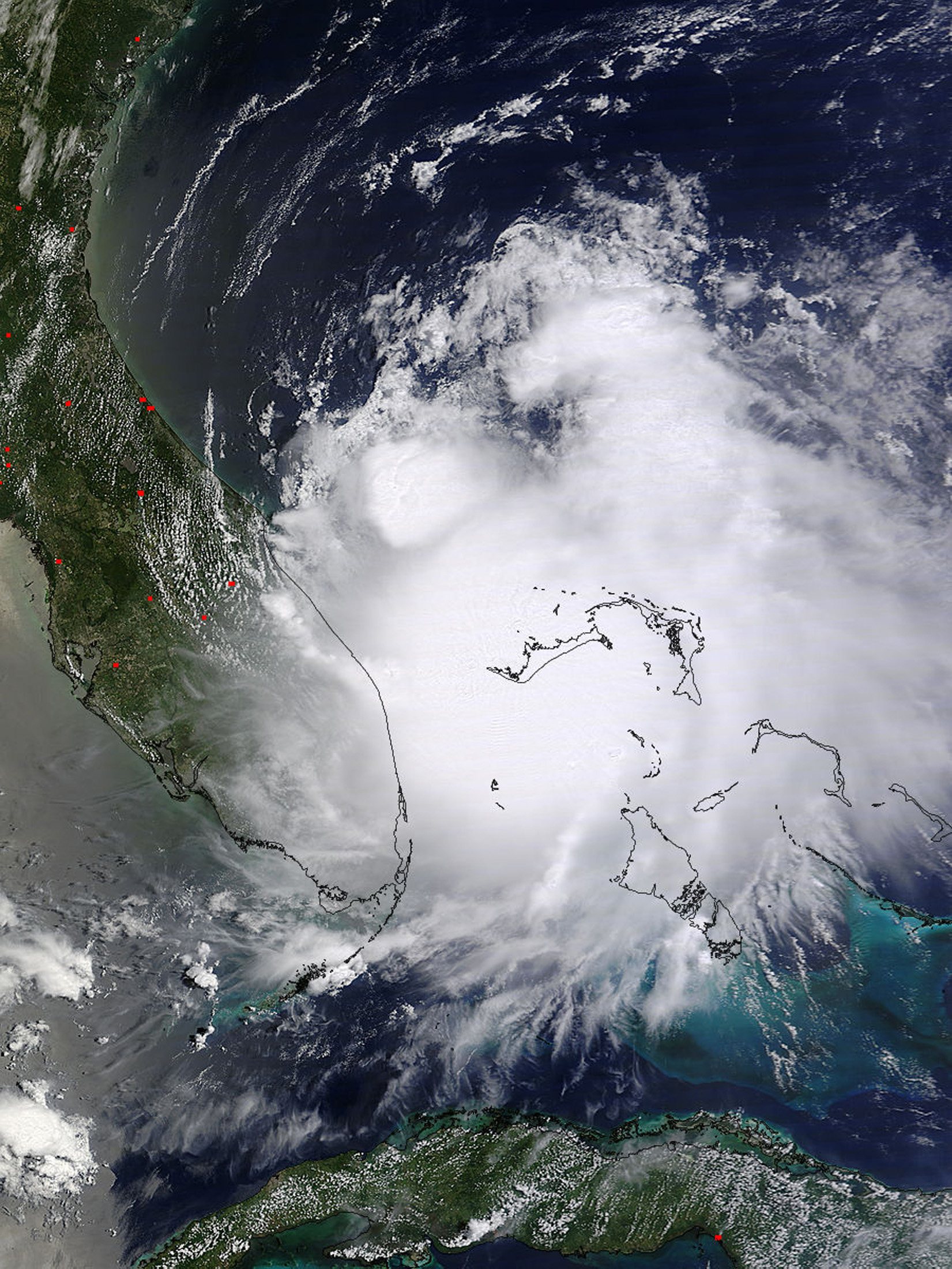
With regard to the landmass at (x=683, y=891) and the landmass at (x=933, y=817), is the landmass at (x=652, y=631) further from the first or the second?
the landmass at (x=933, y=817)

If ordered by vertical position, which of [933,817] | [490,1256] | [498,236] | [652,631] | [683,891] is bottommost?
[490,1256]

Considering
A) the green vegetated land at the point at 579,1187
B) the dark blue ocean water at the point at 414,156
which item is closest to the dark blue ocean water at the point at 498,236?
the dark blue ocean water at the point at 414,156

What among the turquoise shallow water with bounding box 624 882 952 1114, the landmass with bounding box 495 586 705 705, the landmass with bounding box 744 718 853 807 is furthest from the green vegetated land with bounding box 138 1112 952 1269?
the landmass with bounding box 495 586 705 705

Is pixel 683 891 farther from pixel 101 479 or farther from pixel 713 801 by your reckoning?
pixel 101 479

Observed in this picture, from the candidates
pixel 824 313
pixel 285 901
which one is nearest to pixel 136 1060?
pixel 285 901

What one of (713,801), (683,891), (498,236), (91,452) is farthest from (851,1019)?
(91,452)

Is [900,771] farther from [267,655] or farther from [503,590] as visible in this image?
[267,655]
